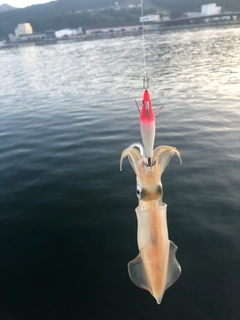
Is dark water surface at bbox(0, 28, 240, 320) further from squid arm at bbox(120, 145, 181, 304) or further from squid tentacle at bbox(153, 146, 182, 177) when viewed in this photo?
squid tentacle at bbox(153, 146, 182, 177)

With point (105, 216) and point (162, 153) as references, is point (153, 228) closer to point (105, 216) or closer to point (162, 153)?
point (162, 153)

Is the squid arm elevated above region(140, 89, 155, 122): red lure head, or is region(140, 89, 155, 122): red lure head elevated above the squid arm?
region(140, 89, 155, 122): red lure head

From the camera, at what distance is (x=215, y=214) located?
872cm

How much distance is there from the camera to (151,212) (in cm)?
352

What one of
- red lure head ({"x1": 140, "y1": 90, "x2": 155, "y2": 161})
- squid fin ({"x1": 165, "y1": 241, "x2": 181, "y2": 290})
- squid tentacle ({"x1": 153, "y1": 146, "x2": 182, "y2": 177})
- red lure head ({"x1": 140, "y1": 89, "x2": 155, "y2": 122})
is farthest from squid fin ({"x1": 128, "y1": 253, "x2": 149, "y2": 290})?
red lure head ({"x1": 140, "y1": 89, "x2": 155, "y2": 122})

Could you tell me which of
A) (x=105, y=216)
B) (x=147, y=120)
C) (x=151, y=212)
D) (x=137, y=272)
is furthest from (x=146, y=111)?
(x=105, y=216)

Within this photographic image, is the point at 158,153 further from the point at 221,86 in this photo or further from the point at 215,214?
the point at 221,86

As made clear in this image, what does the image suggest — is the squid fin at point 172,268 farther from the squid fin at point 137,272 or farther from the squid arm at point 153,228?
the squid fin at point 137,272

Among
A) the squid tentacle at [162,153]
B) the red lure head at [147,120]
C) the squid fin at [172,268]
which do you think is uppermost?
the red lure head at [147,120]

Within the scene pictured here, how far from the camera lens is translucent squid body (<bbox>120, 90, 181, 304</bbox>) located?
3.16 m

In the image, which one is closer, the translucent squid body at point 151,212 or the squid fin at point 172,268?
the translucent squid body at point 151,212

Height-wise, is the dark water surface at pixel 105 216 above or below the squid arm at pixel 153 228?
below

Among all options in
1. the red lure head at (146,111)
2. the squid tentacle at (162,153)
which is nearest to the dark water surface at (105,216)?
the squid tentacle at (162,153)

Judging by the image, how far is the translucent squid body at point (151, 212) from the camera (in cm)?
316
